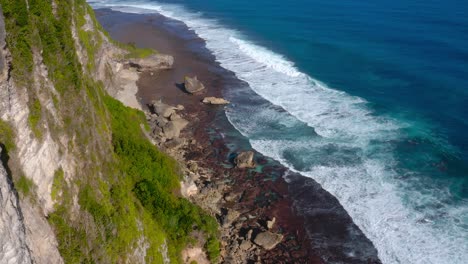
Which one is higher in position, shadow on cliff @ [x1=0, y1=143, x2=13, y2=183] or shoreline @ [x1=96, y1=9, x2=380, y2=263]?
shadow on cliff @ [x1=0, y1=143, x2=13, y2=183]

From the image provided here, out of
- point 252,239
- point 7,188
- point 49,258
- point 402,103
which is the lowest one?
point 252,239

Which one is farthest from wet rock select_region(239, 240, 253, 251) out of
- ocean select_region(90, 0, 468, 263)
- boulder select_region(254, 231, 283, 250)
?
ocean select_region(90, 0, 468, 263)

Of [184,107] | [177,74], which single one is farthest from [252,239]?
[177,74]

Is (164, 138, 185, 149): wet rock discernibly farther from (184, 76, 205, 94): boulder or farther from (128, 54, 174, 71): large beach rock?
(128, 54, 174, 71): large beach rock

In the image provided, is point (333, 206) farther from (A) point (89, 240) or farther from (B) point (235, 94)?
(B) point (235, 94)

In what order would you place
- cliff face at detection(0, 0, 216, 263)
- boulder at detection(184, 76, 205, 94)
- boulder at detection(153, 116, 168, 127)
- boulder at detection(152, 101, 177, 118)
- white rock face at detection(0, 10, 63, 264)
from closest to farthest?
white rock face at detection(0, 10, 63, 264)
cliff face at detection(0, 0, 216, 263)
boulder at detection(153, 116, 168, 127)
boulder at detection(152, 101, 177, 118)
boulder at detection(184, 76, 205, 94)
